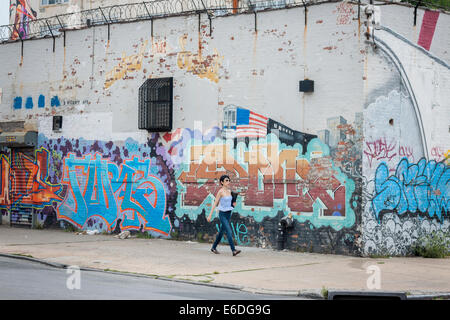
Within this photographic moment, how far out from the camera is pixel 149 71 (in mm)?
19641

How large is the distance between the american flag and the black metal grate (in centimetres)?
216

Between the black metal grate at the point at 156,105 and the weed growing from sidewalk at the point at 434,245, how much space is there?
23.0 feet

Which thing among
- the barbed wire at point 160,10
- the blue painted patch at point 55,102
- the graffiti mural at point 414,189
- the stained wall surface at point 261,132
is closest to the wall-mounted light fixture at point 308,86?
the stained wall surface at point 261,132

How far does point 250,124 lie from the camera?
17750 mm

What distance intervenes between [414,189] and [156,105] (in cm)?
708

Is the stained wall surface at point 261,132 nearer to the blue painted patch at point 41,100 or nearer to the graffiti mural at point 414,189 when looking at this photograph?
the graffiti mural at point 414,189

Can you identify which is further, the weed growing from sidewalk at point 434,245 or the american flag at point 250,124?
the american flag at point 250,124

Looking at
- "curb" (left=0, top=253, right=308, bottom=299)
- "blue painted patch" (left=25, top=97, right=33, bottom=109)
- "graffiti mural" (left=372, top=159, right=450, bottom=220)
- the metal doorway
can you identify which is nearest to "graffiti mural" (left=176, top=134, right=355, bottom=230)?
"graffiti mural" (left=372, top=159, right=450, bottom=220)

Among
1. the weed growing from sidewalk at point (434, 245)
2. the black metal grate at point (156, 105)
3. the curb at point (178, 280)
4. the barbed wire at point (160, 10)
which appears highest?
the barbed wire at point (160, 10)

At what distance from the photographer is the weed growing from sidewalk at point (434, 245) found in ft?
54.3

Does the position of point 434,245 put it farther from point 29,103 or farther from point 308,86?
point 29,103

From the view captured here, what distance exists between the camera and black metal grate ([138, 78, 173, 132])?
19.1 metres

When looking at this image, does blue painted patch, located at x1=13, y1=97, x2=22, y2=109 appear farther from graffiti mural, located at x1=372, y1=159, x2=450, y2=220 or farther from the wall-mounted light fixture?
graffiti mural, located at x1=372, y1=159, x2=450, y2=220
